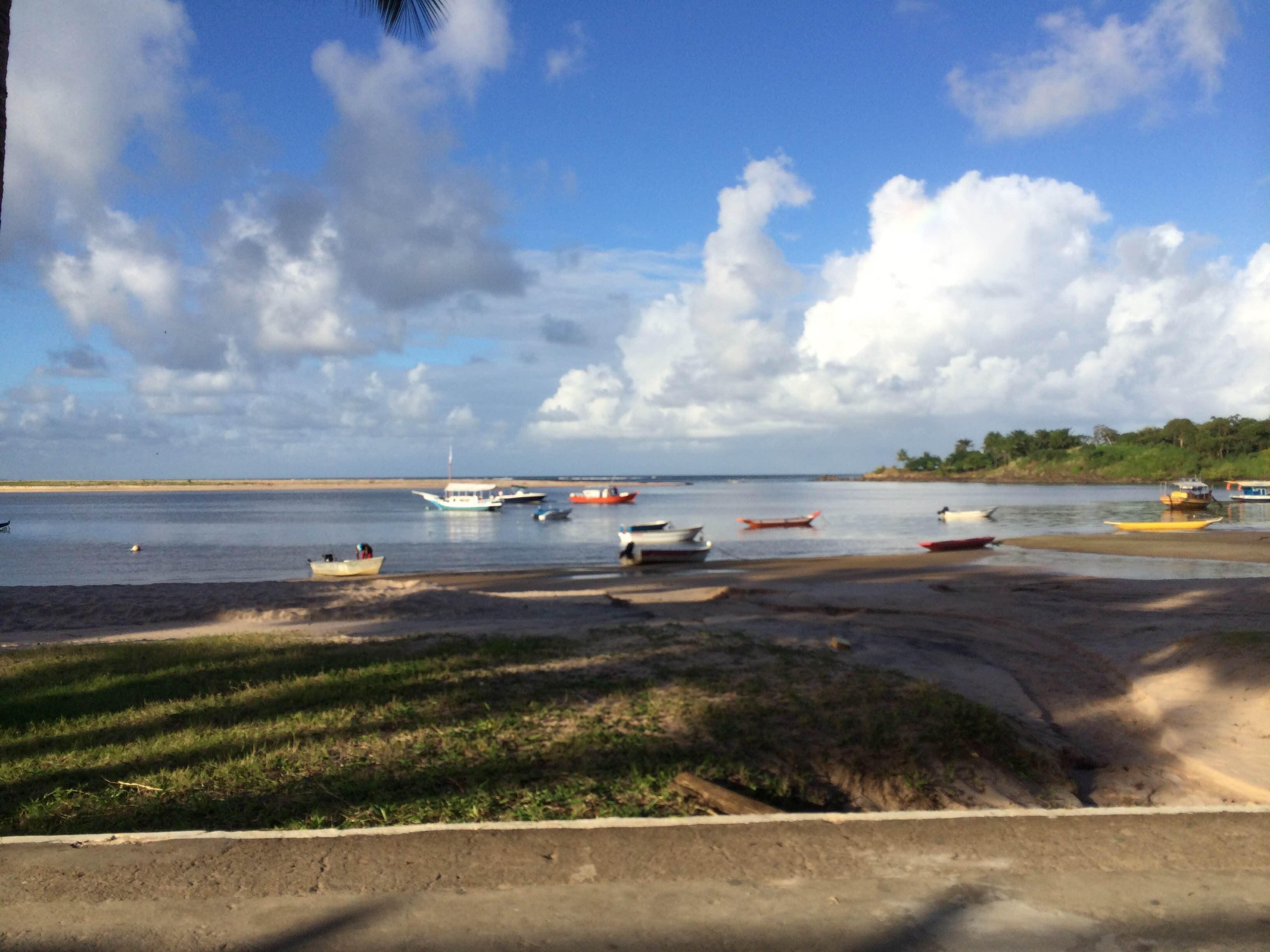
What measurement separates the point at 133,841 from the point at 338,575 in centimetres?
2554

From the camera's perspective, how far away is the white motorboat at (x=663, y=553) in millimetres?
34531

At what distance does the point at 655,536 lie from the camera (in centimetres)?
3744

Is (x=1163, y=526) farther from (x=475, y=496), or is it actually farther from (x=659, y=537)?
(x=475, y=496)

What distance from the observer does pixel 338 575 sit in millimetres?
29359

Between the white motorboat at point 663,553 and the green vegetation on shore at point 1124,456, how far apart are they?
106 meters

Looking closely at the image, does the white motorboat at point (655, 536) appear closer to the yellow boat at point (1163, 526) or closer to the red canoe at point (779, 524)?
the red canoe at point (779, 524)

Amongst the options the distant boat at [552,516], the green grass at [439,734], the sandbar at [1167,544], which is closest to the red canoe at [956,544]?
the sandbar at [1167,544]

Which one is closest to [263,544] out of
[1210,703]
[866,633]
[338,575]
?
[338,575]

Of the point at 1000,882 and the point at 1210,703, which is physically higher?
the point at 1000,882

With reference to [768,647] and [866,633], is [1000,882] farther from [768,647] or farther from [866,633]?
[866,633]

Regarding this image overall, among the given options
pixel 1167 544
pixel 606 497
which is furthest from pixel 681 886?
pixel 606 497

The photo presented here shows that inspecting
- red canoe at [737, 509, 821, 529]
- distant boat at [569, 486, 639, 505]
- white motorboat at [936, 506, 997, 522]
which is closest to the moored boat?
white motorboat at [936, 506, 997, 522]

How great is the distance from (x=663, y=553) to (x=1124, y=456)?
128915mm

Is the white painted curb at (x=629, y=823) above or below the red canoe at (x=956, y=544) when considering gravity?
above
